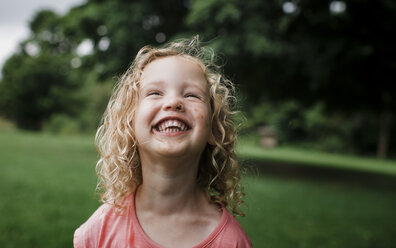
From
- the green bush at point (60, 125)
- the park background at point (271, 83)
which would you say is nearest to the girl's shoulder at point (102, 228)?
the park background at point (271, 83)

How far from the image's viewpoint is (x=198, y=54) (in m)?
2.07

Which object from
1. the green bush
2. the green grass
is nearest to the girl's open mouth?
the green grass

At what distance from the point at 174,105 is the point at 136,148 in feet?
1.50

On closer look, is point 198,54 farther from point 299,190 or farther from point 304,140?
point 304,140

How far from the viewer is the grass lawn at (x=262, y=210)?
5.18m

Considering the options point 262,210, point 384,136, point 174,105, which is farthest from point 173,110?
point 384,136

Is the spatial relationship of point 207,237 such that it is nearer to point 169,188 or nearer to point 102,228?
point 169,188

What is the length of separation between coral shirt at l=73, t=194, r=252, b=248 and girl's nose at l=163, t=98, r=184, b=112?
18.6 inches

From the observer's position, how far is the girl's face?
1554 millimetres

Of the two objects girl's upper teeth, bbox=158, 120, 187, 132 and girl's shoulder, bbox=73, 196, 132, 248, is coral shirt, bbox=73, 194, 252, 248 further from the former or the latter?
girl's upper teeth, bbox=158, 120, 187, 132

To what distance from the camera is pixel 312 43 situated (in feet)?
33.7

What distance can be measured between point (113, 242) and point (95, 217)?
0.52ft

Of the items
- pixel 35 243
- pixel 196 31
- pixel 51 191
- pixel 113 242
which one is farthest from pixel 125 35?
pixel 113 242

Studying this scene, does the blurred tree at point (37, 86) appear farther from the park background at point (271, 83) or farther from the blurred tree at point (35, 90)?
the park background at point (271, 83)
